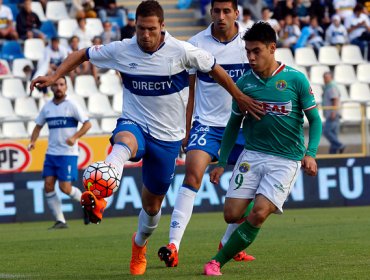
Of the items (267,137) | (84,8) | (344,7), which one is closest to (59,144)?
(267,137)

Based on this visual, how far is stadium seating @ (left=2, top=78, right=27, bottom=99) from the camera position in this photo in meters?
24.8

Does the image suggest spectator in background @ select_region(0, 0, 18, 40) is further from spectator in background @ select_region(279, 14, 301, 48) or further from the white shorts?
the white shorts

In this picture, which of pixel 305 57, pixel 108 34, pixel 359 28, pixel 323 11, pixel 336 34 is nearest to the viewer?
pixel 108 34

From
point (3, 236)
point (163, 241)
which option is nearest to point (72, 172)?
point (3, 236)

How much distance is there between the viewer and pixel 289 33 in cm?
2830

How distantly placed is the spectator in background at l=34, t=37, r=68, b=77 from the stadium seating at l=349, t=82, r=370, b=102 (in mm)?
7433

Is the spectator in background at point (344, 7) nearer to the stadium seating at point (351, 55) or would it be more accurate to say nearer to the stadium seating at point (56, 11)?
the stadium seating at point (351, 55)

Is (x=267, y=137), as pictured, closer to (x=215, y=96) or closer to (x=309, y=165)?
(x=309, y=165)

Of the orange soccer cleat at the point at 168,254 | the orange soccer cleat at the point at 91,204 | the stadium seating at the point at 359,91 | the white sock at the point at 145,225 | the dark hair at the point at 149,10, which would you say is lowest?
the stadium seating at the point at 359,91

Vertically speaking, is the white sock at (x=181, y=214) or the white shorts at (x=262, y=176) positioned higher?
the white shorts at (x=262, y=176)

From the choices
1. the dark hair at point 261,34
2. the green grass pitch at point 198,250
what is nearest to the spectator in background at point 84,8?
the green grass pitch at point 198,250

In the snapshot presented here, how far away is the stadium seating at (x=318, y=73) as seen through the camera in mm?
27002

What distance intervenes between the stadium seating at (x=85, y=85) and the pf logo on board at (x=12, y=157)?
4.09 meters

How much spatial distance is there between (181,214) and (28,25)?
1678cm
